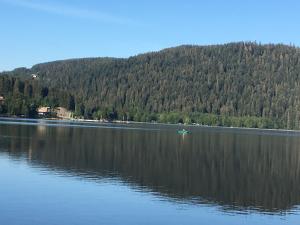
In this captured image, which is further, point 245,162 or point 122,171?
point 245,162

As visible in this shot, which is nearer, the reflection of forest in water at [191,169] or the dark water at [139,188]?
the dark water at [139,188]

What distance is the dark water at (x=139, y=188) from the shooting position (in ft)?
136

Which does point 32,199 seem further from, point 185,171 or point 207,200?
point 185,171

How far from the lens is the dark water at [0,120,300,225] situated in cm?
4159

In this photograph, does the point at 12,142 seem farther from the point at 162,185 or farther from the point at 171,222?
the point at 171,222

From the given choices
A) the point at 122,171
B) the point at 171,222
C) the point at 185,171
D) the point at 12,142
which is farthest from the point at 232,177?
the point at 12,142

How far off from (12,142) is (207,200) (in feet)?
178

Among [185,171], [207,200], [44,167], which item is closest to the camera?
[207,200]

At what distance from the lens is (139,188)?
178 feet

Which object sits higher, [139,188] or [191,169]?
[191,169]

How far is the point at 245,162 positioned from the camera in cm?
8625

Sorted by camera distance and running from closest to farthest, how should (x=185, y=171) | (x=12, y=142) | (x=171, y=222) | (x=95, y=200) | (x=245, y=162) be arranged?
(x=171, y=222) → (x=95, y=200) → (x=185, y=171) → (x=245, y=162) → (x=12, y=142)

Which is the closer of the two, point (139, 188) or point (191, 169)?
point (139, 188)

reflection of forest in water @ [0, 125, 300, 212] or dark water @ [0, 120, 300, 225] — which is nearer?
dark water @ [0, 120, 300, 225]
